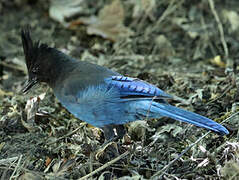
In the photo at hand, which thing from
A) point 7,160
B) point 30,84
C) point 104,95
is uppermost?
point 104,95

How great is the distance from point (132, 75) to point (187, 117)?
1529 millimetres

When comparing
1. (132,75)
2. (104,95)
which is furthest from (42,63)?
(132,75)

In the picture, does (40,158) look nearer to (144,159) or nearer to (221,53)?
(144,159)

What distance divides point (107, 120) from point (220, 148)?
82 centimetres

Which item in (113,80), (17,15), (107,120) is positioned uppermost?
(113,80)

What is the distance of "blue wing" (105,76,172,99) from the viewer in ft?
10.5

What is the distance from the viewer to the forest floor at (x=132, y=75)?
294 cm

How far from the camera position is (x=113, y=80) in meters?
3.36

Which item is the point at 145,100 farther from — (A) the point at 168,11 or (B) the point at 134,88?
(A) the point at 168,11

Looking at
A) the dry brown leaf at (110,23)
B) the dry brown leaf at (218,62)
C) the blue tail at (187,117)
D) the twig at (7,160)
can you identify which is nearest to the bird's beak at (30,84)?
the twig at (7,160)

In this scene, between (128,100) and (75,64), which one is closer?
(128,100)

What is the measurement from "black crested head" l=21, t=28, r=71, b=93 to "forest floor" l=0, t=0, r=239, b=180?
18 cm

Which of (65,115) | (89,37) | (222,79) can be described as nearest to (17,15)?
(89,37)

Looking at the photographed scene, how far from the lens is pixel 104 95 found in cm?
332
